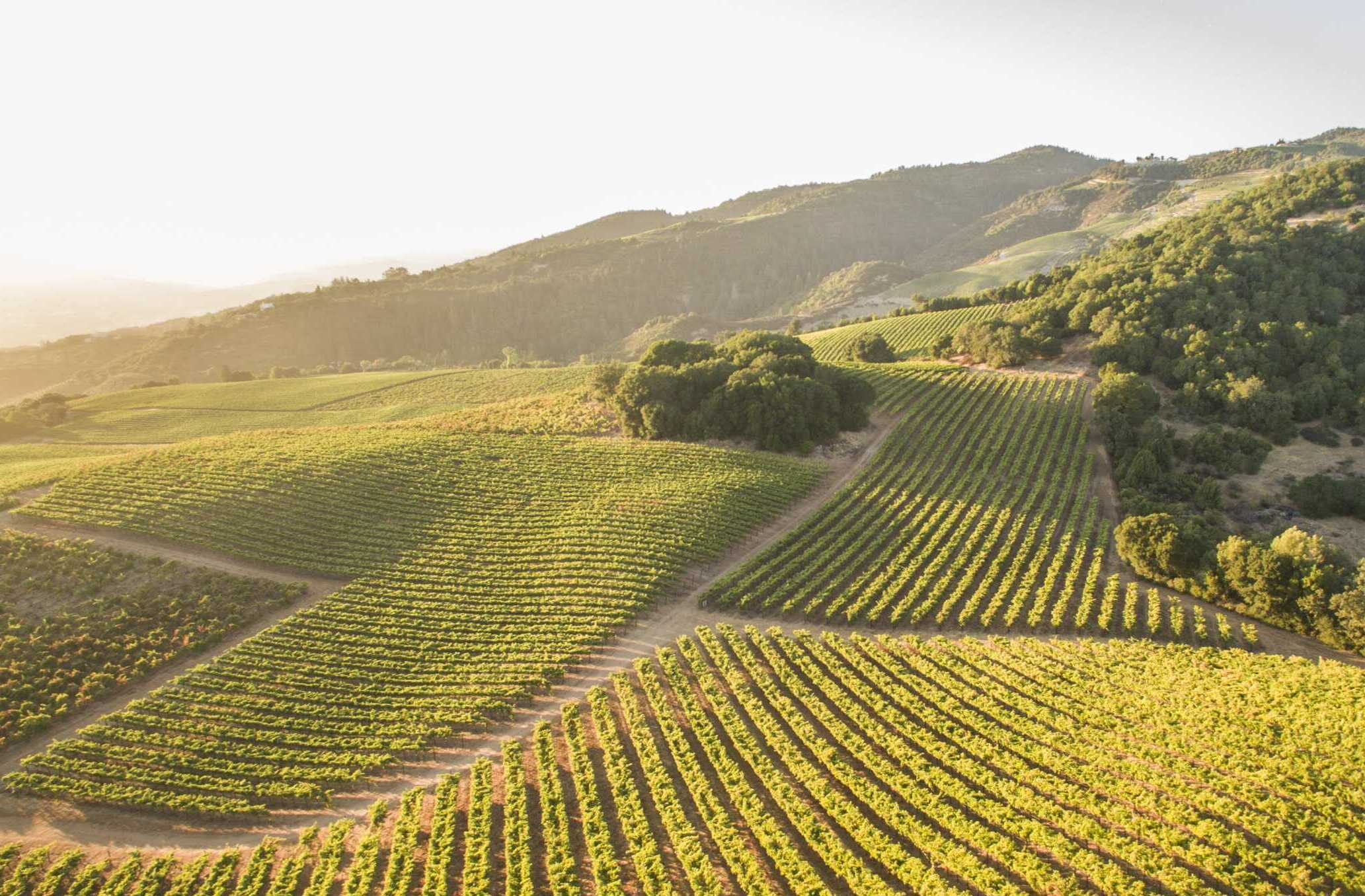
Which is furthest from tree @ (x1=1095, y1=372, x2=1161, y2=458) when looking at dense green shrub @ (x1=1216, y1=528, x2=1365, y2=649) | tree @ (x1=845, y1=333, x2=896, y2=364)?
tree @ (x1=845, y1=333, x2=896, y2=364)

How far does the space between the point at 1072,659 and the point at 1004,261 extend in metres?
174

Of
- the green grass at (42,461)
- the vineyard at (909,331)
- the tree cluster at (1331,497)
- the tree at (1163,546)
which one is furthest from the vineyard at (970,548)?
the green grass at (42,461)

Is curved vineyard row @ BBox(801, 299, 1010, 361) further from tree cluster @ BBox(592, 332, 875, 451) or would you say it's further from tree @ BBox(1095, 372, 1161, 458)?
tree @ BBox(1095, 372, 1161, 458)

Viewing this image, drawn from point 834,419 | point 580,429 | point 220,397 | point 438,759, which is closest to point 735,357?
point 834,419

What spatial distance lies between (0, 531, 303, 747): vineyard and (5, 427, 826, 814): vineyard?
3.01 metres

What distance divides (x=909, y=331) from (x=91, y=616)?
9761 cm

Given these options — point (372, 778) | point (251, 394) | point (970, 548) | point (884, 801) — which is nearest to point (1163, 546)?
point (970, 548)

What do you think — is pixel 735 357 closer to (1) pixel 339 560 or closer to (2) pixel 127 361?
(1) pixel 339 560

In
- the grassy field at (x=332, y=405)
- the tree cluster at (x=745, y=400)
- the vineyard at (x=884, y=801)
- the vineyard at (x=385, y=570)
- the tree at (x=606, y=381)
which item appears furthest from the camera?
the grassy field at (x=332, y=405)

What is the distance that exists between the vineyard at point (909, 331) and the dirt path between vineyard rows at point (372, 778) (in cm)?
5629

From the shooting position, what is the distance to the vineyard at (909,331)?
93.6 m

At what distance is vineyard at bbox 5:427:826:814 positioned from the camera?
2547cm

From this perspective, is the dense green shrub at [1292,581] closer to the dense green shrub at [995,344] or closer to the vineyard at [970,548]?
the vineyard at [970,548]

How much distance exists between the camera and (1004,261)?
17600cm
